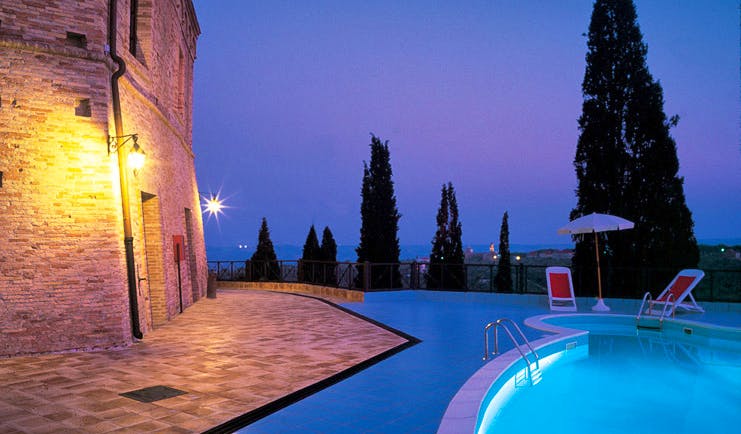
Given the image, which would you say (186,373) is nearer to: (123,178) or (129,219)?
(129,219)

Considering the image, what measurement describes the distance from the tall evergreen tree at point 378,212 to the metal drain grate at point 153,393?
58.7 ft

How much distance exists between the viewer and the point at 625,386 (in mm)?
6523

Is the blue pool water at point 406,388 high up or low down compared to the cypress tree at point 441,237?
down

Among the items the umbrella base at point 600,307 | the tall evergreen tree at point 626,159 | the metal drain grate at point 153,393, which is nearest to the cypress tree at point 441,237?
the tall evergreen tree at point 626,159

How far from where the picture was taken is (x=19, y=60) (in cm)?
682

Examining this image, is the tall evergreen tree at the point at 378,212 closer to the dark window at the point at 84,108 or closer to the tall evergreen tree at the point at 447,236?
the tall evergreen tree at the point at 447,236

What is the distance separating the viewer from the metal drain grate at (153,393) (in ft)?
15.4

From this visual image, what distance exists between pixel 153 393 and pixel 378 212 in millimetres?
18442

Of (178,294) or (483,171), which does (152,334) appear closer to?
Result: (178,294)

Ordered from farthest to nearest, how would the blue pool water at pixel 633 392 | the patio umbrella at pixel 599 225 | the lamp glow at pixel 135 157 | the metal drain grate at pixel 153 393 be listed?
1. the patio umbrella at pixel 599 225
2. the lamp glow at pixel 135 157
3. the blue pool water at pixel 633 392
4. the metal drain grate at pixel 153 393

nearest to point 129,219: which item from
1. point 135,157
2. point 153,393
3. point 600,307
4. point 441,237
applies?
point 135,157

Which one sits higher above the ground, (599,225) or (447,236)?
(599,225)

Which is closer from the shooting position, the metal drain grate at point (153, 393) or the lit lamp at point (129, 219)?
the metal drain grate at point (153, 393)

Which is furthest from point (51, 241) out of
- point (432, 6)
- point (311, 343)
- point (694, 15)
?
point (694, 15)
